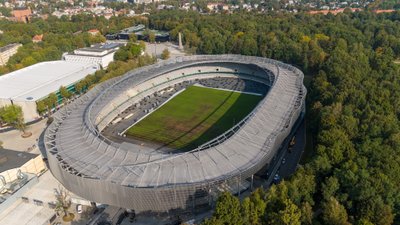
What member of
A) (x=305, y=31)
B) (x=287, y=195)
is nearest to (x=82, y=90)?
(x=287, y=195)

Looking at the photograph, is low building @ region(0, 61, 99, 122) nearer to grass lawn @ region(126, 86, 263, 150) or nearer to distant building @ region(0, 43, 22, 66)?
distant building @ region(0, 43, 22, 66)

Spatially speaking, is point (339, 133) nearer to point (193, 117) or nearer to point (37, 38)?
point (193, 117)

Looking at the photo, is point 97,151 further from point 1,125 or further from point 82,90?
point 82,90

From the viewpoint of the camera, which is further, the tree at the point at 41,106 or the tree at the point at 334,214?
the tree at the point at 41,106

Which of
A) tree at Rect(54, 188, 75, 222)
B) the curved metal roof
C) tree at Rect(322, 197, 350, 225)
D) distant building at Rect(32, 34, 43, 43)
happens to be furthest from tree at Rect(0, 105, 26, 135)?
distant building at Rect(32, 34, 43, 43)

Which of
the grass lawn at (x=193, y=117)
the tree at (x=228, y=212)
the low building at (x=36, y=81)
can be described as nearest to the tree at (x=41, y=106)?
the low building at (x=36, y=81)

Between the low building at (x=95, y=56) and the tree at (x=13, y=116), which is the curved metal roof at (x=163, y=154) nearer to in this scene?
the tree at (x=13, y=116)

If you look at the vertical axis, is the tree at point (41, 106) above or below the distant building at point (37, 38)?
below
